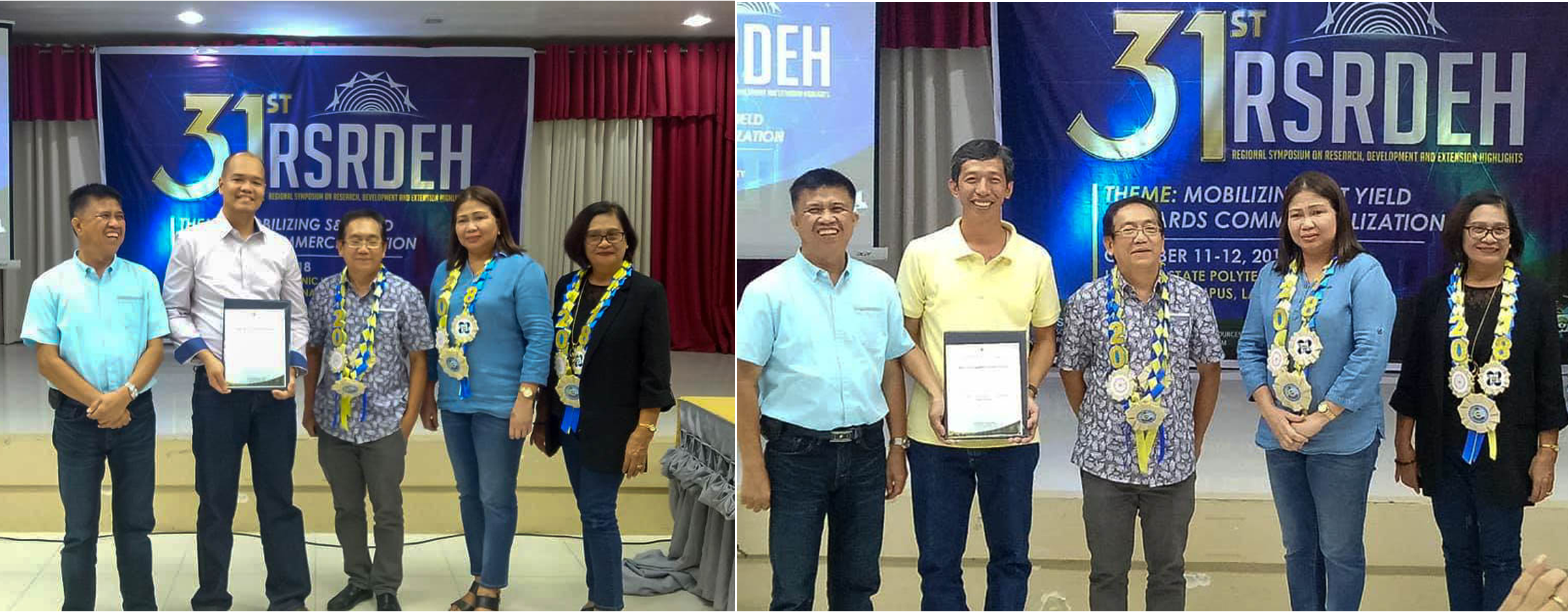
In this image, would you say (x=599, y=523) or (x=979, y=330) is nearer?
(x=979, y=330)

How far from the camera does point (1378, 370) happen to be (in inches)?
112

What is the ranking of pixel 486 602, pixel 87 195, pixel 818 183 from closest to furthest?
pixel 818 183 < pixel 87 195 < pixel 486 602

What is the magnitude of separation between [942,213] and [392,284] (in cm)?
133

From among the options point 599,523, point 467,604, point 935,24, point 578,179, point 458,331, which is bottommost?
point 467,604

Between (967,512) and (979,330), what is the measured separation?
426 mm

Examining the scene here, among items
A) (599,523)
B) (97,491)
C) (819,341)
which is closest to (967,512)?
(819,341)

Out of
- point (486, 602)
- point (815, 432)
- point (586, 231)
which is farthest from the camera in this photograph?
point (486, 602)

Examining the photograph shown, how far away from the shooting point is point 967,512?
2.92m

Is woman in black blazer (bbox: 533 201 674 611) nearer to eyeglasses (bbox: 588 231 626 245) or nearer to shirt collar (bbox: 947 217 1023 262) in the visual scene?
eyeglasses (bbox: 588 231 626 245)

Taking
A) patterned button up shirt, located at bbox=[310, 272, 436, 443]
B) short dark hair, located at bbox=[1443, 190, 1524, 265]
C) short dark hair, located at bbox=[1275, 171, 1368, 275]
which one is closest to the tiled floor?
patterned button up shirt, located at bbox=[310, 272, 436, 443]

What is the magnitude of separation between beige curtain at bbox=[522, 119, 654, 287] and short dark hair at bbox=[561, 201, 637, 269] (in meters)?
0.03

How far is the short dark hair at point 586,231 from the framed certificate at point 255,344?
687 mm

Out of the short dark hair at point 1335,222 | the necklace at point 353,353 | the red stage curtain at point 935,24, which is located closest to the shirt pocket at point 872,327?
the red stage curtain at point 935,24

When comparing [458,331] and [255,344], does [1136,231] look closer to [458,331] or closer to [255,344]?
[458,331]
